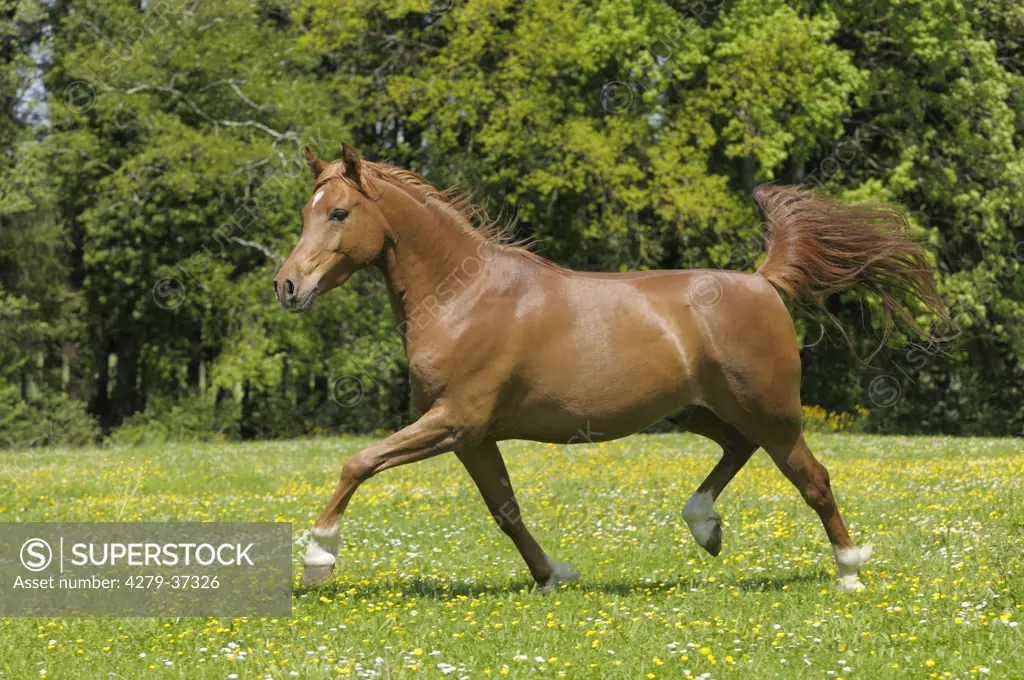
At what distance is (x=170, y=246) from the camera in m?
33.3

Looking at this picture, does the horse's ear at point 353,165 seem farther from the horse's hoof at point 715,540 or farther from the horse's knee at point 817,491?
the horse's knee at point 817,491

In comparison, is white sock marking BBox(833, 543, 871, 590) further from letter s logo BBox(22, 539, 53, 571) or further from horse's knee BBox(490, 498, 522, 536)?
letter s logo BBox(22, 539, 53, 571)

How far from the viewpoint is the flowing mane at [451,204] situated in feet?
26.0

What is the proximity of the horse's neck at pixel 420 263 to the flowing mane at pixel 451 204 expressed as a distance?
146 millimetres

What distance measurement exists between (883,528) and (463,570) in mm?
3823

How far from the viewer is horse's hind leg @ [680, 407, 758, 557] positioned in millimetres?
8445

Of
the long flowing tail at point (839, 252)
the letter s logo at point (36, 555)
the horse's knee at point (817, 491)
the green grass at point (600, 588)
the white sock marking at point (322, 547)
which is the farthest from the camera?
the letter s logo at point (36, 555)

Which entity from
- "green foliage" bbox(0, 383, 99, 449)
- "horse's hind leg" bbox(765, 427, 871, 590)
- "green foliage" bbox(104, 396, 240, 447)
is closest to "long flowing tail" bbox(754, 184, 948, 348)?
"horse's hind leg" bbox(765, 427, 871, 590)

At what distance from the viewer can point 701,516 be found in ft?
27.7

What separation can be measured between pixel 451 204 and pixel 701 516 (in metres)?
2.85

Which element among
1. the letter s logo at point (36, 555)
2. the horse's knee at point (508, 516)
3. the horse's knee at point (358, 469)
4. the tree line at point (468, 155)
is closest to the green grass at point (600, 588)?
the horse's knee at point (508, 516)

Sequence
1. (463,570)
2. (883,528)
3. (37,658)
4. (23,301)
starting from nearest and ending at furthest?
(37,658)
(463,570)
(883,528)
(23,301)

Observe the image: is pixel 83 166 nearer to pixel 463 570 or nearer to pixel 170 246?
pixel 170 246

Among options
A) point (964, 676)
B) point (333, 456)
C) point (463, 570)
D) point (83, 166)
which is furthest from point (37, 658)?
point (83, 166)
